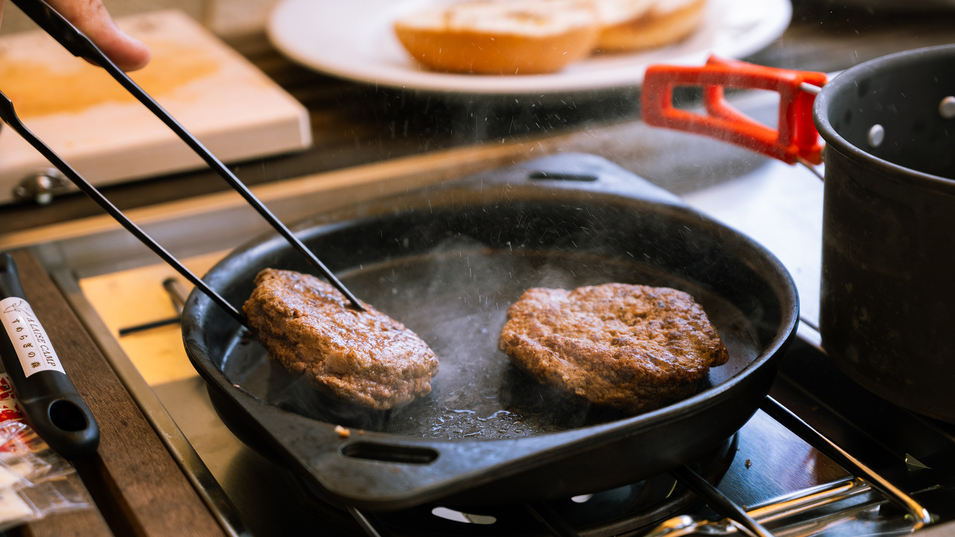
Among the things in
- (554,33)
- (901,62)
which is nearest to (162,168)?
(554,33)

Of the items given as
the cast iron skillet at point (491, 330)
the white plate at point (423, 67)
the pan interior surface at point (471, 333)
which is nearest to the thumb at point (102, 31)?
the cast iron skillet at point (491, 330)

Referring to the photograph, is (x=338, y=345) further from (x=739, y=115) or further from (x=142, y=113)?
(x=142, y=113)

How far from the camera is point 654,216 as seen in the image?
113 cm

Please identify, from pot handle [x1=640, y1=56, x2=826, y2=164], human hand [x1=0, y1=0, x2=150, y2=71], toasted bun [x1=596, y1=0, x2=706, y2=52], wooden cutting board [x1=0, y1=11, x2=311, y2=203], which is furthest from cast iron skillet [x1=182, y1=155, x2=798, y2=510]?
toasted bun [x1=596, y1=0, x2=706, y2=52]

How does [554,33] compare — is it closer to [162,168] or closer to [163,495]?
[162,168]

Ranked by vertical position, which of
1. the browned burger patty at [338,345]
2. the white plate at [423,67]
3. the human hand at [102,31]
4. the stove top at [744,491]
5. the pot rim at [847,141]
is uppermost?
the human hand at [102,31]

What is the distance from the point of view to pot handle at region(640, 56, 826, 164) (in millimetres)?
1051

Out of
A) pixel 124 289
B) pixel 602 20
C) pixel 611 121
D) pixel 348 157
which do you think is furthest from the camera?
pixel 602 20

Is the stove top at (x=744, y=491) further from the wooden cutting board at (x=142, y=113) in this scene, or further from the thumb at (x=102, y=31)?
the wooden cutting board at (x=142, y=113)

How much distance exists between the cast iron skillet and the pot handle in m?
0.12

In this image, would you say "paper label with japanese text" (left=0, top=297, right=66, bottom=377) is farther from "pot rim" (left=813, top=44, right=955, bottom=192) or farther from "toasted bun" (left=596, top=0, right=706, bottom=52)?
"toasted bun" (left=596, top=0, right=706, bottom=52)

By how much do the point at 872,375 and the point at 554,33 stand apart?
117 cm

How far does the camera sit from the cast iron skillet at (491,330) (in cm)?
66

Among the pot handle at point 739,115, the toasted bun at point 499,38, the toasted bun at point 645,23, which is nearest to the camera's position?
the pot handle at point 739,115
